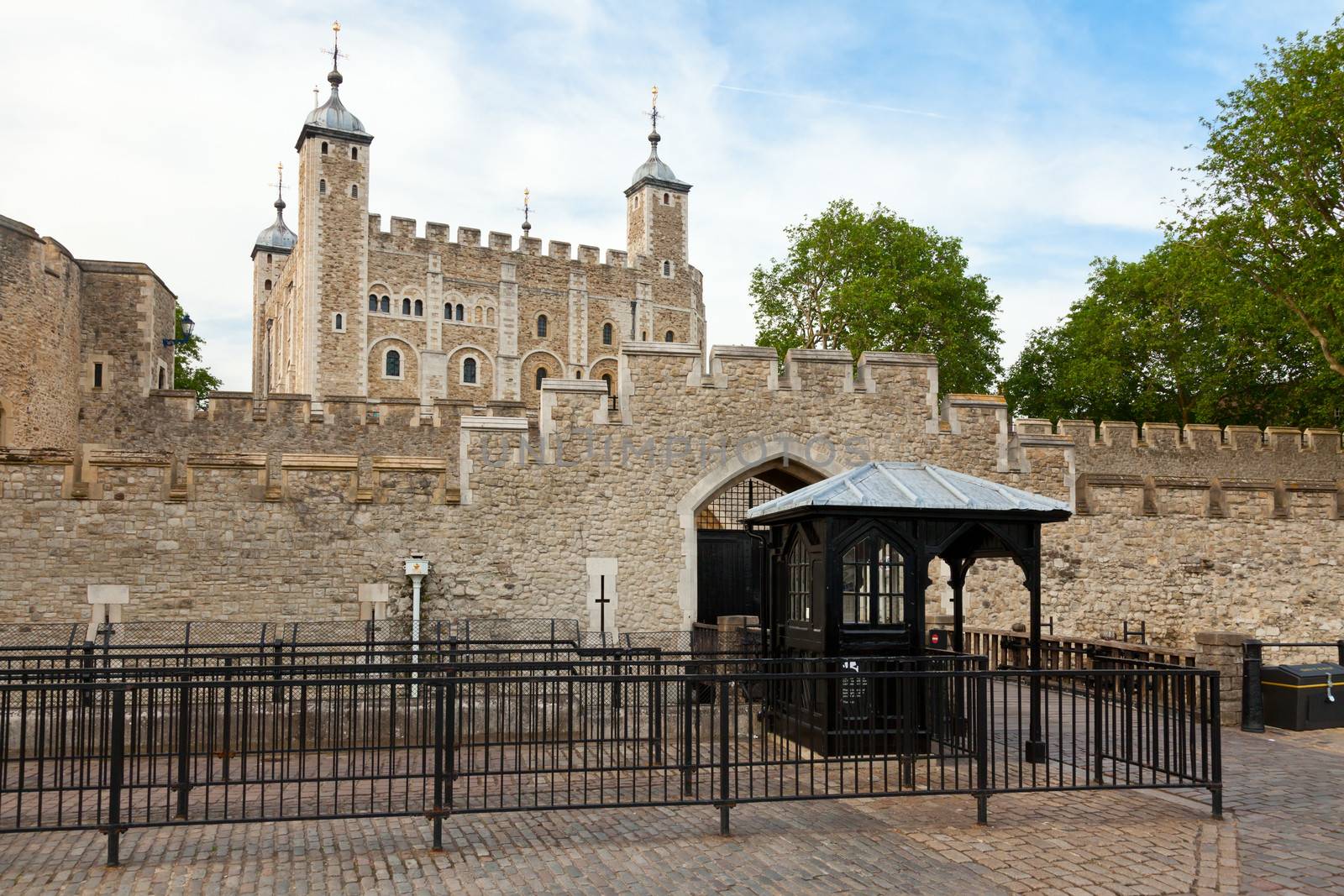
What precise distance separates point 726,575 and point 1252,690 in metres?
10.4

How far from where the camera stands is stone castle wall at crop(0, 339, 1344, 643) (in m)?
15.8

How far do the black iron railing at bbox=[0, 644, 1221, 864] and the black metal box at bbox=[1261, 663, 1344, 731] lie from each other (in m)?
2.76

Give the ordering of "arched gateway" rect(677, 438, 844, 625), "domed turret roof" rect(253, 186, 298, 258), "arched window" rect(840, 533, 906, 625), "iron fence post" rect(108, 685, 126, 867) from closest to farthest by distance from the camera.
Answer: "iron fence post" rect(108, 685, 126, 867) < "arched window" rect(840, 533, 906, 625) < "arched gateway" rect(677, 438, 844, 625) < "domed turret roof" rect(253, 186, 298, 258)

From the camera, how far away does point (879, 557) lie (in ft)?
33.3

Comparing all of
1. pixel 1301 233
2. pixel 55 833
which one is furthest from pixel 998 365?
pixel 55 833

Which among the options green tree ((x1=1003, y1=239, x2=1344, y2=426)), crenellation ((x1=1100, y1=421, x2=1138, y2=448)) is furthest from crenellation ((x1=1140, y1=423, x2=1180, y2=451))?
green tree ((x1=1003, y1=239, x2=1344, y2=426))

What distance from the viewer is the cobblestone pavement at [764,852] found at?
244 inches

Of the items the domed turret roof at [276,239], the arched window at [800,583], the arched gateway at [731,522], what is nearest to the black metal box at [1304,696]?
the arched window at [800,583]

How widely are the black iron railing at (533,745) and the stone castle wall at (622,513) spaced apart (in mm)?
5844

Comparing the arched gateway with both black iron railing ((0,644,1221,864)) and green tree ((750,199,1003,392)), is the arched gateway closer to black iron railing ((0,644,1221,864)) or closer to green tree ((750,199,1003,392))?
black iron railing ((0,644,1221,864))

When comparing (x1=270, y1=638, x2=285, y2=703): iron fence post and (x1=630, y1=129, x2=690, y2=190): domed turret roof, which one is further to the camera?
(x1=630, y1=129, x2=690, y2=190): domed turret roof

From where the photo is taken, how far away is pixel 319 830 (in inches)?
286

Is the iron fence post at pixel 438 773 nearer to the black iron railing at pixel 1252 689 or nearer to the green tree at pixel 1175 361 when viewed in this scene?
the black iron railing at pixel 1252 689

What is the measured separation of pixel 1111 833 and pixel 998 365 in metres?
34.9
